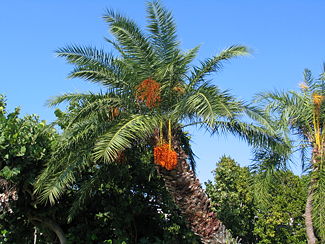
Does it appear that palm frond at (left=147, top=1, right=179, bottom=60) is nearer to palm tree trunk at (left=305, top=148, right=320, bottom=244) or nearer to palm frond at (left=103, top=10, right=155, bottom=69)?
palm frond at (left=103, top=10, right=155, bottom=69)

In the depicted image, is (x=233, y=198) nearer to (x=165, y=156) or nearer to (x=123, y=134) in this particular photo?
(x=165, y=156)

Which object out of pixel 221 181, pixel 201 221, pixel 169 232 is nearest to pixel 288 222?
pixel 221 181

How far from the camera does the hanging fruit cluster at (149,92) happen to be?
377 inches

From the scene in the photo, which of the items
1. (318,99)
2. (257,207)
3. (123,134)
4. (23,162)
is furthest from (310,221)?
(23,162)

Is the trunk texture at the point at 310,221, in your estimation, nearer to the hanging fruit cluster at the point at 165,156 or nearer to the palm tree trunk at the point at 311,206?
the palm tree trunk at the point at 311,206

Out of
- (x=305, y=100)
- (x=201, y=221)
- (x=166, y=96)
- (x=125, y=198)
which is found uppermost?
(x=305, y=100)

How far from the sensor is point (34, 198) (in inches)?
483

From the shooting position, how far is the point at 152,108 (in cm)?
1010

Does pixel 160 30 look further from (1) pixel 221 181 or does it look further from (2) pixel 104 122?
(1) pixel 221 181

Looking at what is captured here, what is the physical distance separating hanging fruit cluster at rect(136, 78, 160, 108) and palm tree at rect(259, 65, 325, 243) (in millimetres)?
3789

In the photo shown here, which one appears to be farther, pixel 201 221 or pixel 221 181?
pixel 221 181

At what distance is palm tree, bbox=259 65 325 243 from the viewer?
11.6 meters

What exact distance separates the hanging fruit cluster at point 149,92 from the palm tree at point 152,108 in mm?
32

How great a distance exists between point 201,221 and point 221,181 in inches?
407
